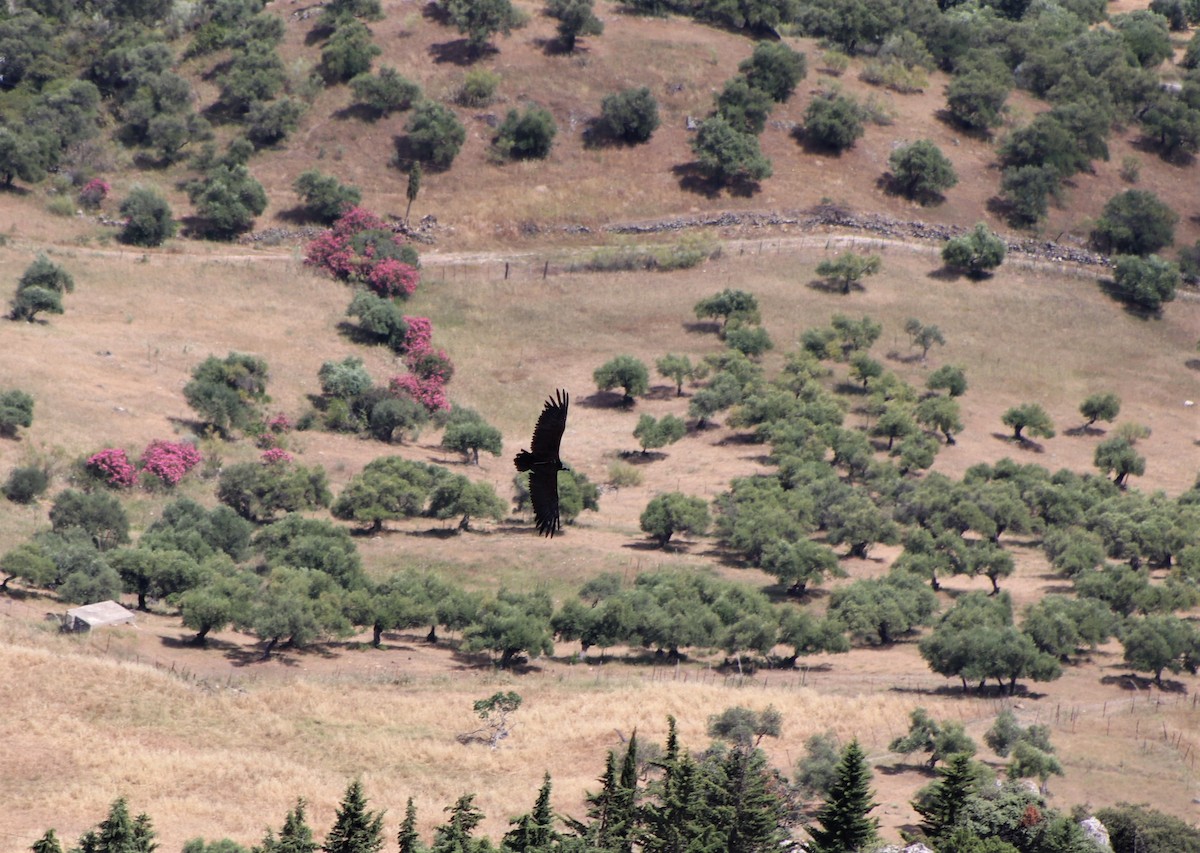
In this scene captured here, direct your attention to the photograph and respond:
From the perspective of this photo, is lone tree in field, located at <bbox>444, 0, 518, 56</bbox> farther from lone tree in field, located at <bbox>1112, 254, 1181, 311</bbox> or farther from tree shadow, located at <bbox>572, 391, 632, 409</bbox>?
lone tree in field, located at <bbox>1112, 254, 1181, 311</bbox>

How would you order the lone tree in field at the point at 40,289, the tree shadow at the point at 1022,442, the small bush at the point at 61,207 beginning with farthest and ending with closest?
the small bush at the point at 61,207 → the tree shadow at the point at 1022,442 → the lone tree in field at the point at 40,289

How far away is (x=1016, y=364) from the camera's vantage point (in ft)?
369

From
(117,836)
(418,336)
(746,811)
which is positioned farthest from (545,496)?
(418,336)

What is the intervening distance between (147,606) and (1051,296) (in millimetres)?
69970

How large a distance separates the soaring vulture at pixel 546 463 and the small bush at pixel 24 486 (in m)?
53.8

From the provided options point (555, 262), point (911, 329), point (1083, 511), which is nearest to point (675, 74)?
point (555, 262)

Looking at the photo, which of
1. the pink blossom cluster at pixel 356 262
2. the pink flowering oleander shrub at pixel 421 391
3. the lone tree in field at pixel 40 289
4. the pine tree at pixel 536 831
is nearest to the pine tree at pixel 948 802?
the pine tree at pixel 536 831

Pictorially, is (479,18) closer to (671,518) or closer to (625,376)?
Answer: (625,376)

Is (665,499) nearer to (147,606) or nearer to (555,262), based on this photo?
(147,606)

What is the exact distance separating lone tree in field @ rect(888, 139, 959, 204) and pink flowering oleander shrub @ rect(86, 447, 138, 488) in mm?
66347

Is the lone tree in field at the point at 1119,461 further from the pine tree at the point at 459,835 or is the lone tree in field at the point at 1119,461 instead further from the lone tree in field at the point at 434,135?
the pine tree at the point at 459,835

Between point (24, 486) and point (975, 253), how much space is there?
219 ft

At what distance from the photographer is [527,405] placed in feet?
337

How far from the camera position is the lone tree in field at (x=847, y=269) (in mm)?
117125
